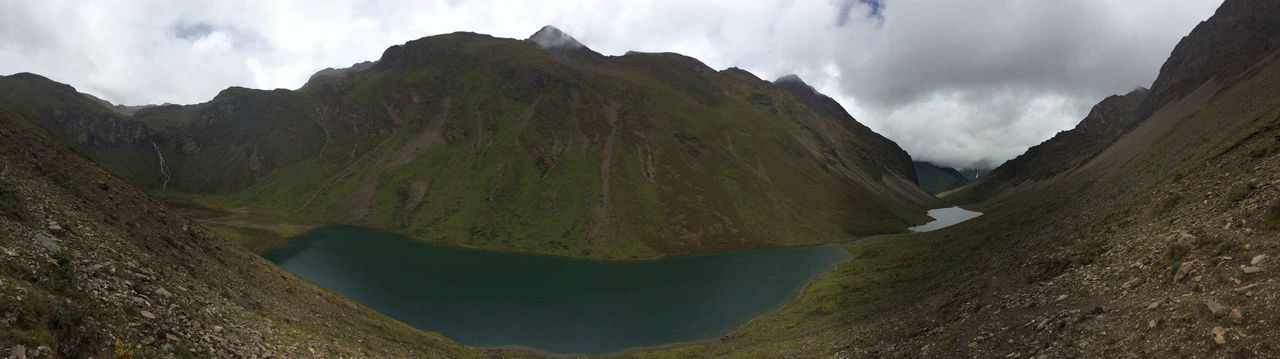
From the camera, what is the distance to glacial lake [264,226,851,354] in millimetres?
73625

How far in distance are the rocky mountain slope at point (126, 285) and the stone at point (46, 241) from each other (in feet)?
0.17

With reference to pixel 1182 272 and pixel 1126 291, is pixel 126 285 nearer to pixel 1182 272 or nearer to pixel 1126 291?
pixel 1126 291

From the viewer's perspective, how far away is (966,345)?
88.9 ft

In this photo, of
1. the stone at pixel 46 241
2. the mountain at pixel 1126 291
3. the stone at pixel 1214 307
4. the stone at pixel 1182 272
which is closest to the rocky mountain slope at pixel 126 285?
the stone at pixel 46 241

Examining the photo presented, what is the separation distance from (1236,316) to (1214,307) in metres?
1.24

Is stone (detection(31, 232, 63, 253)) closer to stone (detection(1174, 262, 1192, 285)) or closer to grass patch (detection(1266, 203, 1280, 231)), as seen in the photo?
stone (detection(1174, 262, 1192, 285))

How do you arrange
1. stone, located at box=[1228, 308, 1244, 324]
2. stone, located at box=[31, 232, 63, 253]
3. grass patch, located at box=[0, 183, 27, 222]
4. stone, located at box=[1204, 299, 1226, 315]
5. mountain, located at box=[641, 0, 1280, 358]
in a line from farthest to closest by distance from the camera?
grass patch, located at box=[0, 183, 27, 222] < stone, located at box=[31, 232, 63, 253] < mountain, located at box=[641, 0, 1280, 358] < stone, located at box=[1204, 299, 1226, 315] < stone, located at box=[1228, 308, 1244, 324]

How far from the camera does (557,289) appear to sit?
4048 inches

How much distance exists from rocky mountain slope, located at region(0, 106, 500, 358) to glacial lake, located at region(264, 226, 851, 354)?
35.1 meters

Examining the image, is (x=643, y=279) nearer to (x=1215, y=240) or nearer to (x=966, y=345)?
(x=966, y=345)

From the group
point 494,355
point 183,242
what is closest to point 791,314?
point 494,355

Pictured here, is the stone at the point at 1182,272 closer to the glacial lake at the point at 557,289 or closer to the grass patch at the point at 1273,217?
the grass patch at the point at 1273,217

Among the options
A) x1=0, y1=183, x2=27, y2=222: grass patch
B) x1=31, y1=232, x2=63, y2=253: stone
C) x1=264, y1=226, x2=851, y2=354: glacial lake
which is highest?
x1=0, y1=183, x2=27, y2=222: grass patch

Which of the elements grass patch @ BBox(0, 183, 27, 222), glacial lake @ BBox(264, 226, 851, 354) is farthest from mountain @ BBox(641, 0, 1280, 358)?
grass patch @ BBox(0, 183, 27, 222)
